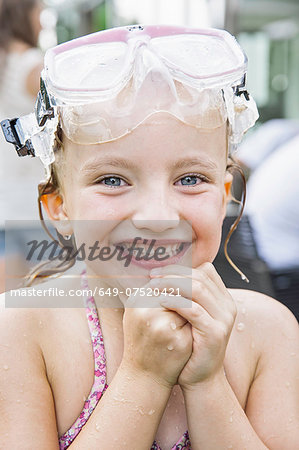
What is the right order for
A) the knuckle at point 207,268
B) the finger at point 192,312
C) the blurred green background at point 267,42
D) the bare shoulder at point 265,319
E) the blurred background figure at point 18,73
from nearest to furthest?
1. the finger at point 192,312
2. the knuckle at point 207,268
3. the bare shoulder at point 265,319
4. the blurred background figure at point 18,73
5. the blurred green background at point 267,42

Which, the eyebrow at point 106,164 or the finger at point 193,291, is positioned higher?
the eyebrow at point 106,164

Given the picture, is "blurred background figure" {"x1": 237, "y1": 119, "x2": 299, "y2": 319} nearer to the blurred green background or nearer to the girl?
the girl

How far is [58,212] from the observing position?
5.56 feet

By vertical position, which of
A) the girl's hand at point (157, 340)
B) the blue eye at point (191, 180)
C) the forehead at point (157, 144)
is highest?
the forehead at point (157, 144)

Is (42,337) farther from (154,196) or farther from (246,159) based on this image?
(246,159)

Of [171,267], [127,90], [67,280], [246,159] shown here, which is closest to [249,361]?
[171,267]

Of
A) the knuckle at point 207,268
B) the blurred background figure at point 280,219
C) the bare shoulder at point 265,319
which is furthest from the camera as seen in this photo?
the blurred background figure at point 280,219

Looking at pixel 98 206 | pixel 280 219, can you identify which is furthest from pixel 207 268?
pixel 280 219

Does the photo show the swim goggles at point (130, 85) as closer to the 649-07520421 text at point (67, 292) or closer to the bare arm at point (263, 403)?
the 649-07520421 text at point (67, 292)

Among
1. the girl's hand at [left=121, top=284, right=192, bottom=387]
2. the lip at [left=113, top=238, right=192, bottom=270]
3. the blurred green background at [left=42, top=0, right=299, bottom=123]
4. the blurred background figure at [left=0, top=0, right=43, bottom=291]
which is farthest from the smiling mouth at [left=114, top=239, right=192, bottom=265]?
the blurred green background at [left=42, top=0, right=299, bottom=123]

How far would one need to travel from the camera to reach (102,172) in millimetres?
1428

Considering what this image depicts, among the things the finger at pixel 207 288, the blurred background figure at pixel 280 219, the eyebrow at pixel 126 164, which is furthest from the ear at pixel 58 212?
the blurred background figure at pixel 280 219

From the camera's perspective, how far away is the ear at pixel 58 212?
1.66 m

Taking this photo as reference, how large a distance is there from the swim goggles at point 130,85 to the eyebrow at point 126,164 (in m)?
0.05
